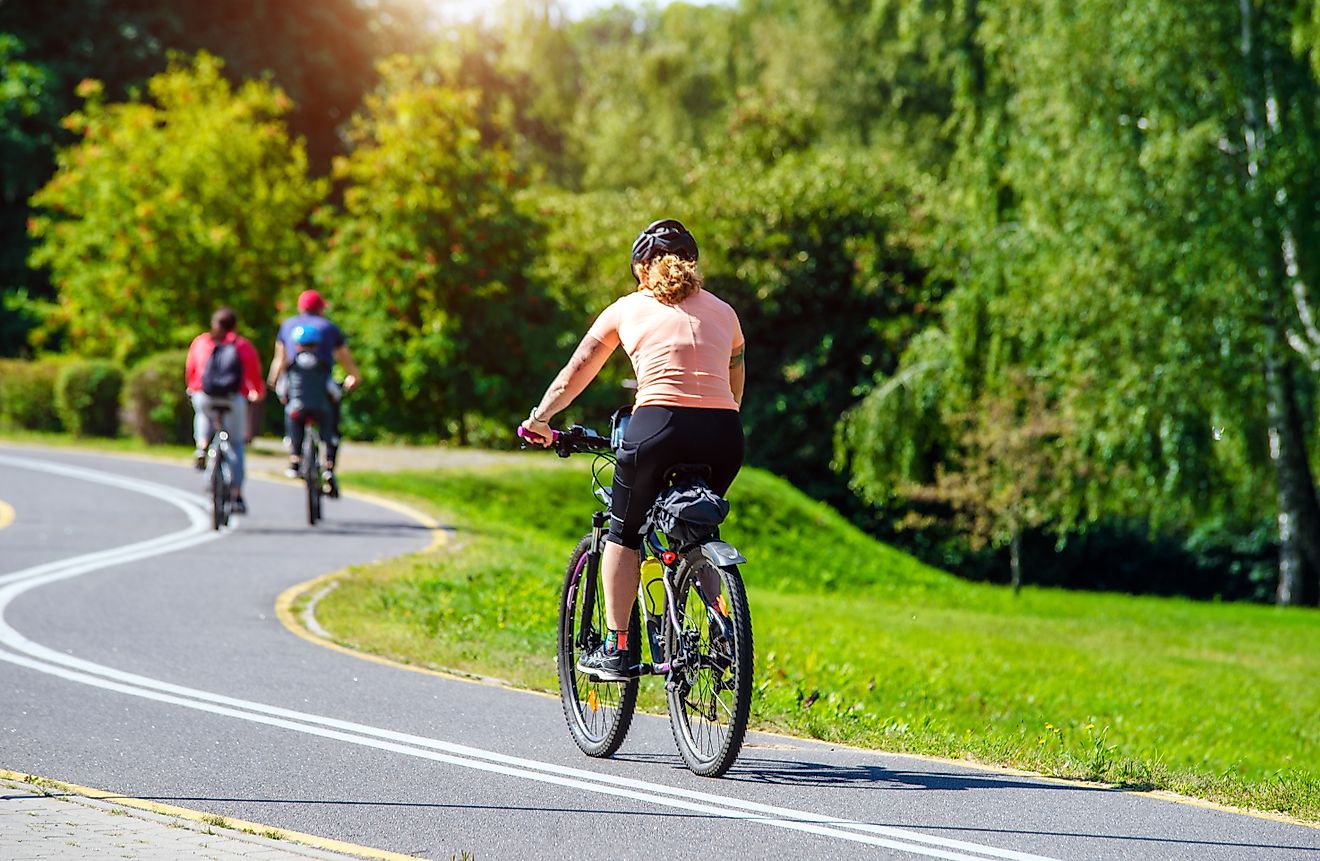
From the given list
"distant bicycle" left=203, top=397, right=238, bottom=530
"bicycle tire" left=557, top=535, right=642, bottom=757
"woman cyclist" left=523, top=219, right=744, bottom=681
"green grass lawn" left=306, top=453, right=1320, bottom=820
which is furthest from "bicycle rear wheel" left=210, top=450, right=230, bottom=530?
"woman cyclist" left=523, top=219, right=744, bottom=681

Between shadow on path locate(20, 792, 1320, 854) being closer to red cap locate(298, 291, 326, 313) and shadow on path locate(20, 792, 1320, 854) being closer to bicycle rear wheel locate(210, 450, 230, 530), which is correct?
bicycle rear wheel locate(210, 450, 230, 530)

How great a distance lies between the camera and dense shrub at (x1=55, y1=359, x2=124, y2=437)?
93.7 ft

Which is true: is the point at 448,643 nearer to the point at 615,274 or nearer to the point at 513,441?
the point at 513,441

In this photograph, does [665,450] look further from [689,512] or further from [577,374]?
[577,374]

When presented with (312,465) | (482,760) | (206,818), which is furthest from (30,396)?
(206,818)

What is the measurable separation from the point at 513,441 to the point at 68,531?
17.5 m

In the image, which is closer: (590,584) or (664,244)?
(664,244)

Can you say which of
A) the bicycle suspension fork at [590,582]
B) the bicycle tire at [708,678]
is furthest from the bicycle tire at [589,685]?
the bicycle tire at [708,678]

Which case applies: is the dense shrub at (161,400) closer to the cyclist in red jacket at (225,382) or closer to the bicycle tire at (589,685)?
the cyclist in red jacket at (225,382)

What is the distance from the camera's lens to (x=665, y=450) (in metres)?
6.28

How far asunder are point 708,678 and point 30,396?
88.7 feet

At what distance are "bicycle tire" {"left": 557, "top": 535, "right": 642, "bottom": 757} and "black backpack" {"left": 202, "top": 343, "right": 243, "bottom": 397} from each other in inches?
346

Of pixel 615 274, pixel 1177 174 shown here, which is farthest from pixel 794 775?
pixel 615 274

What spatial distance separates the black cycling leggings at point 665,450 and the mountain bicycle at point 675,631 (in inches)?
2.0
